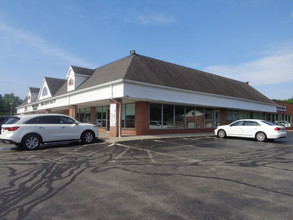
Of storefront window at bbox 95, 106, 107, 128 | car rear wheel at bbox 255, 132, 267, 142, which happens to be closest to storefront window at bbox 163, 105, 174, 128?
storefront window at bbox 95, 106, 107, 128

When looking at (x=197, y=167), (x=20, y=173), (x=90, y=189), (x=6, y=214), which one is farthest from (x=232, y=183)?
(x=20, y=173)

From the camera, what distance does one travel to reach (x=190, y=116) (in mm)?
20125

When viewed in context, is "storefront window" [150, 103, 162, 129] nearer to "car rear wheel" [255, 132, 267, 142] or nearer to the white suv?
the white suv

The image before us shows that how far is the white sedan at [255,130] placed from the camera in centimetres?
1337

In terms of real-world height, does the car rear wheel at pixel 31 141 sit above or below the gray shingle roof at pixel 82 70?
below

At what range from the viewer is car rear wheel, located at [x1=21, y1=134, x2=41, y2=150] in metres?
9.52

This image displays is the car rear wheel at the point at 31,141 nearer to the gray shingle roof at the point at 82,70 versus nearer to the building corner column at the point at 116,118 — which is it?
the building corner column at the point at 116,118

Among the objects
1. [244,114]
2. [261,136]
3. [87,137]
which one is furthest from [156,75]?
[244,114]

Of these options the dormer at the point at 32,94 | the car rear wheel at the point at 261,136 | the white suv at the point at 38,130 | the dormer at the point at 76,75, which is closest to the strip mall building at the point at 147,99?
the dormer at the point at 76,75

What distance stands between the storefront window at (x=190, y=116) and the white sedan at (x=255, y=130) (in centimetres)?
413

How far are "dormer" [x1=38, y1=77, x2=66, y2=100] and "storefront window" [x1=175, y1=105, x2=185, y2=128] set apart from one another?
16861mm

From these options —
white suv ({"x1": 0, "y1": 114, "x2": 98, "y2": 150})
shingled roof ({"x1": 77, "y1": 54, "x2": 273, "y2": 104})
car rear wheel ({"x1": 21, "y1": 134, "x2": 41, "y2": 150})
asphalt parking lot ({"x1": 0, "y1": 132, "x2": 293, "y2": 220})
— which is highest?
shingled roof ({"x1": 77, "y1": 54, "x2": 273, "y2": 104})

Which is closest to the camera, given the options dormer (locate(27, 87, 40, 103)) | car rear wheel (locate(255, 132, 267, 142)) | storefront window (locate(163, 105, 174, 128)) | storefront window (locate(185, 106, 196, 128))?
car rear wheel (locate(255, 132, 267, 142))

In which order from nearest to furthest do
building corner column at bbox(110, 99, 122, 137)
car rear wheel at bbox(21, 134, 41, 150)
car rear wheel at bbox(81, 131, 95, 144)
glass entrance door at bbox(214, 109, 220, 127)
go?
car rear wheel at bbox(21, 134, 41, 150)
car rear wheel at bbox(81, 131, 95, 144)
building corner column at bbox(110, 99, 122, 137)
glass entrance door at bbox(214, 109, 220, 127)
